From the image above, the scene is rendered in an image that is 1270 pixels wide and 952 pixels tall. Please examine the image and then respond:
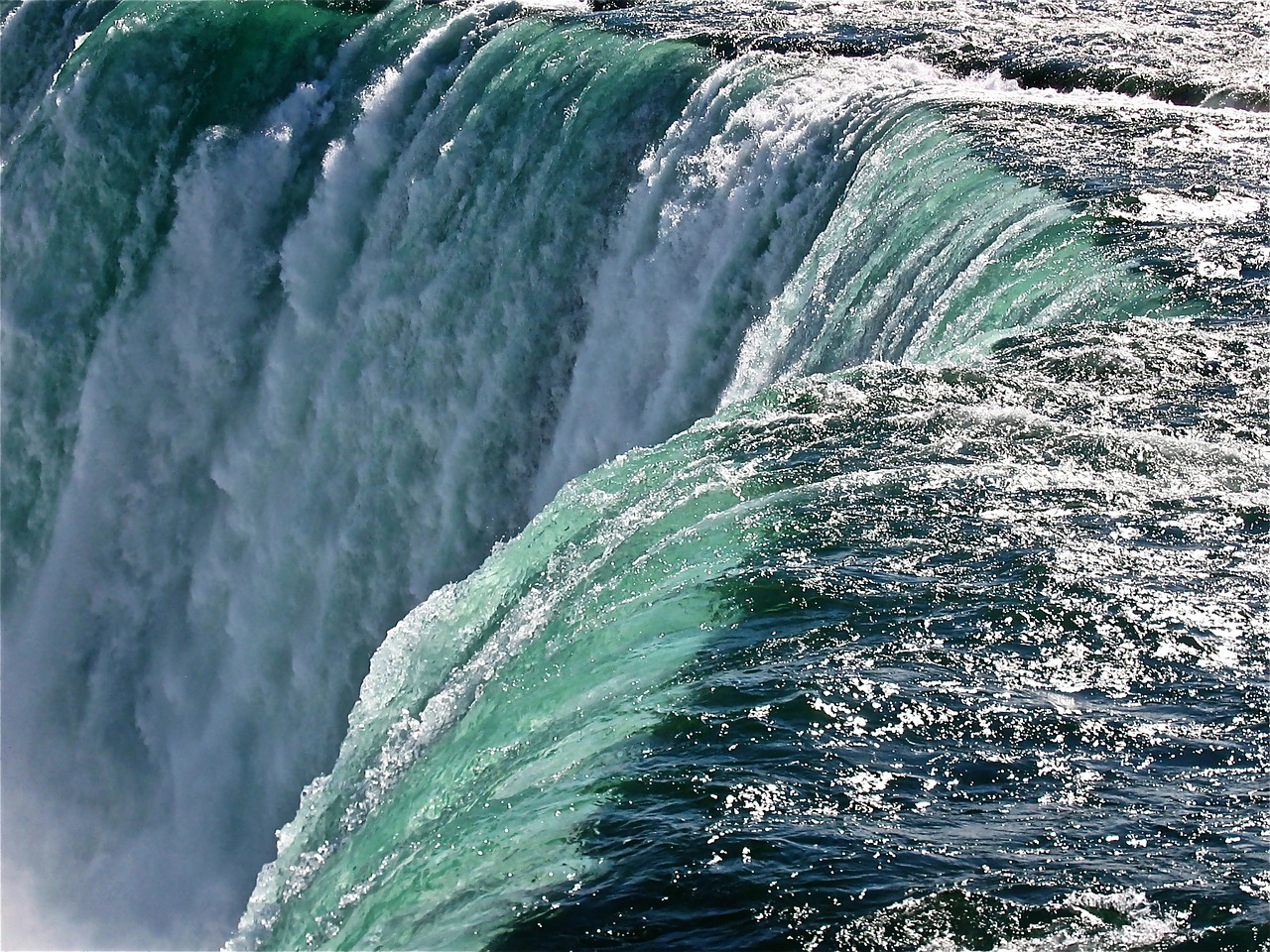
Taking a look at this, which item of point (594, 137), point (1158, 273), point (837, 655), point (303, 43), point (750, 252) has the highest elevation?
point (303, 43)

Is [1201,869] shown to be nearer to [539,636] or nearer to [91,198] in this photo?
[539,636]

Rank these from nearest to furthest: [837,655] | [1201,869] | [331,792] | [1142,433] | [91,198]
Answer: [1201,869]
[837,655]
[331,792]
[1142,433]
[91,198]

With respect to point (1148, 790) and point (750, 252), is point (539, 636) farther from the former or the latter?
point (750, 252)

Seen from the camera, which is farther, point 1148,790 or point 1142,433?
point 1142,433

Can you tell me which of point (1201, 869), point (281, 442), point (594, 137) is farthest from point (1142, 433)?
point (281, 442)

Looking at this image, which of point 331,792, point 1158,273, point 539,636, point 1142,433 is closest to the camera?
point 539,636

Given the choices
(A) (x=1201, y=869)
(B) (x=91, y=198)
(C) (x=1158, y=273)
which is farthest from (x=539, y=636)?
(B) (x=91, y=198)

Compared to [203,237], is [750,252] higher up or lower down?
lower down
